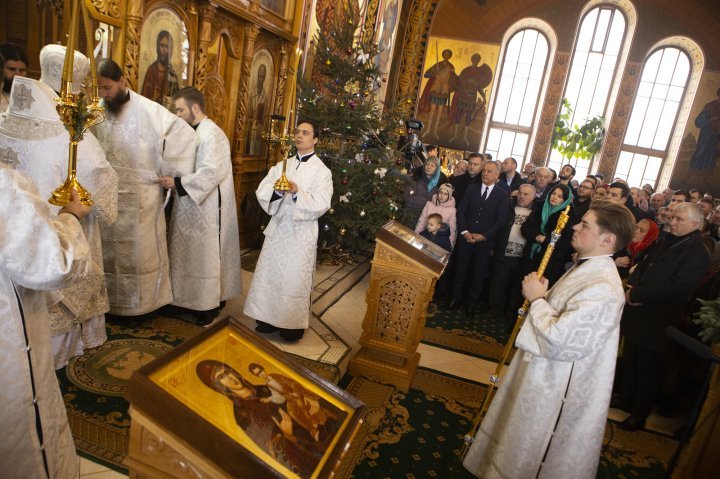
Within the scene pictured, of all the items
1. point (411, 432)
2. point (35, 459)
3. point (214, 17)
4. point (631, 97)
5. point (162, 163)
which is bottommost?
point (411, 432)

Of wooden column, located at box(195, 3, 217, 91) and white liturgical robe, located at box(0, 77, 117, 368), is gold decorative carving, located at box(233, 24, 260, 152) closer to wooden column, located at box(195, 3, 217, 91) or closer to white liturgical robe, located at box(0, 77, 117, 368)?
wooden column, located at box(195, 3, 217, 91)

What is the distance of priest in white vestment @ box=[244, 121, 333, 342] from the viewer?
394 cm

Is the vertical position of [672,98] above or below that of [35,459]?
above

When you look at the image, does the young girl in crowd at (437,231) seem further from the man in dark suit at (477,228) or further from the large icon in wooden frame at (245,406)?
the large icon in wooden frame at (245,406)

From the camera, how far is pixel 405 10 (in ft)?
39.8

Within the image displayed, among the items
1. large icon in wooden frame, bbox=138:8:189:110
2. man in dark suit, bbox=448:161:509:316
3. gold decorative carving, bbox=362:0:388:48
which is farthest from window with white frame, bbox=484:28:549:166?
large icon in wooden frame, bbox=138:8:189:110

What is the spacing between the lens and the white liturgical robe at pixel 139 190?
3596mm

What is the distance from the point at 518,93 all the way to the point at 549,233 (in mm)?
14685

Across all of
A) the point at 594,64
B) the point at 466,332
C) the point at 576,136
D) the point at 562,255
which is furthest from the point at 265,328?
the point at 594,64

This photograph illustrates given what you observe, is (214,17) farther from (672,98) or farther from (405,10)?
(672,98)

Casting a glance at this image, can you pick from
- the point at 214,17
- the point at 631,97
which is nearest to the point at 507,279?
the point at 214,17

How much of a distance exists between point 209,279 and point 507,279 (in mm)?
3630

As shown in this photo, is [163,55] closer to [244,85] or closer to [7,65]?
[244,85]

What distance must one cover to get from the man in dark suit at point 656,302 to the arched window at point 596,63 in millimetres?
15574
